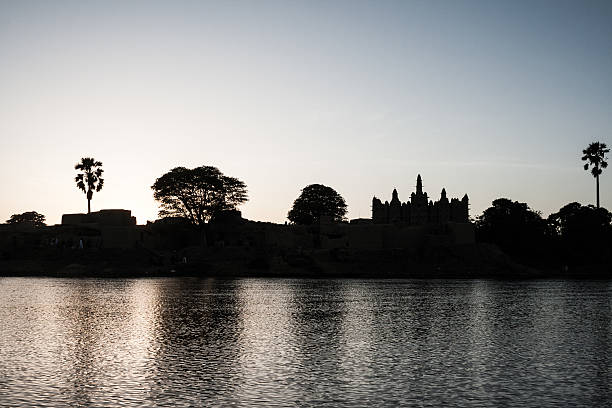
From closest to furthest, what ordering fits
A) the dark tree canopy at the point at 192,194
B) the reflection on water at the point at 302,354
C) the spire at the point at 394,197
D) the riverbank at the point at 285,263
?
1. the reflection on water at the point at 302,354
2. the riverbank at the point at 285,263
3. the dark tree canopy at the point at 192,194
4. the spire at the point at 394,197

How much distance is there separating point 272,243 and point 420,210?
146 feet

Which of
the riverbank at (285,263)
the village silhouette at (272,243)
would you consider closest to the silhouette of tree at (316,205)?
the village silhouette at (272,243)

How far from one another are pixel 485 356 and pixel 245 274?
245 ft

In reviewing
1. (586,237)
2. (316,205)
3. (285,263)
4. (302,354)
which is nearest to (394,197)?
(316,205)

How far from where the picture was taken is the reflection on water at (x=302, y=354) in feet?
58.1

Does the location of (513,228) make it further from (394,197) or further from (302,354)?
(302,354)

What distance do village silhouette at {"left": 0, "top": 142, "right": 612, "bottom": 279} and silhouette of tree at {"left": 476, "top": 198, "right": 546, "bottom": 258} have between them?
0.18m

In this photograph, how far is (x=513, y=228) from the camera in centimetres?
11350

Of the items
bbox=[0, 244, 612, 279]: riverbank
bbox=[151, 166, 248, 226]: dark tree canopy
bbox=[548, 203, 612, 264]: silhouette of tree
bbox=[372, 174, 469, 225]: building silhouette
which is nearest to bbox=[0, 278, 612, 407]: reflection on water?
bbox=[0, 244, 612, 279]: riverbank

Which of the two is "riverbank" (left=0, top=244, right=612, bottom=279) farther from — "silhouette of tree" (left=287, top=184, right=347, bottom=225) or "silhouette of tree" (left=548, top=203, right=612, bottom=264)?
"silhouette of tree" (left=287, top=184, right=347, bottom=225)

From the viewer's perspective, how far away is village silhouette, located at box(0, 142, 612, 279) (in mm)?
98438

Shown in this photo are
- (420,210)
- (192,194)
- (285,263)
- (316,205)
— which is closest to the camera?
(285,263)

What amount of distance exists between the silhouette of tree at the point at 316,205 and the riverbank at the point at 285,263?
41.7 meters

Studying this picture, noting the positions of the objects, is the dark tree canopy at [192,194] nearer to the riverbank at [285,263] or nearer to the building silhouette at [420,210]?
the riverbank at [285,263]
